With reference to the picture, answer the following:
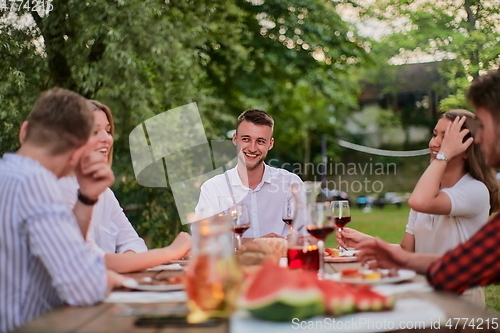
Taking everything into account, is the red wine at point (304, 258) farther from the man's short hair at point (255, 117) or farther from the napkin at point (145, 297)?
the man's short hair at point (255, 117)

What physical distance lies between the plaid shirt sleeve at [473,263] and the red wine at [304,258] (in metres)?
0.47

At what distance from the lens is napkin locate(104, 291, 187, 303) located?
1.80m

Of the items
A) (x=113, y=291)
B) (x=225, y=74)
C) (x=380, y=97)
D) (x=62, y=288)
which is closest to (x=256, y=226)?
(x=113, y=291)

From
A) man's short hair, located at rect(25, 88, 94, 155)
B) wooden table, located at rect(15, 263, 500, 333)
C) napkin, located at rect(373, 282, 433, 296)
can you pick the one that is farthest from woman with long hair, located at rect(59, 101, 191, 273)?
napkin, located at rect(373, 282, 433, 296)

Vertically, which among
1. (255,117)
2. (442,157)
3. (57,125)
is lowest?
(442,157)

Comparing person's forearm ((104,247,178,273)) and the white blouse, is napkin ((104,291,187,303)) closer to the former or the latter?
person's forearm ((104,247,178,273))

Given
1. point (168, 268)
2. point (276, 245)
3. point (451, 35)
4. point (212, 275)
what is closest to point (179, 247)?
point (168, 268)

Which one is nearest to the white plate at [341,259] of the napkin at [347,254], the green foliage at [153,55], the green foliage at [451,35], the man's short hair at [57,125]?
the napkin at [347,254]

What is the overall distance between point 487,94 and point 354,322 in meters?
1.11

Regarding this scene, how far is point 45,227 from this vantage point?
5.49 feet

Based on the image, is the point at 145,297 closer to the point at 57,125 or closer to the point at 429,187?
the point at 57,125

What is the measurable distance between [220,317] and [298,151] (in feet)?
88.8

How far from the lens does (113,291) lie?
197cm

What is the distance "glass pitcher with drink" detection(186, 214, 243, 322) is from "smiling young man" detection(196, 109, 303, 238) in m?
2.69
